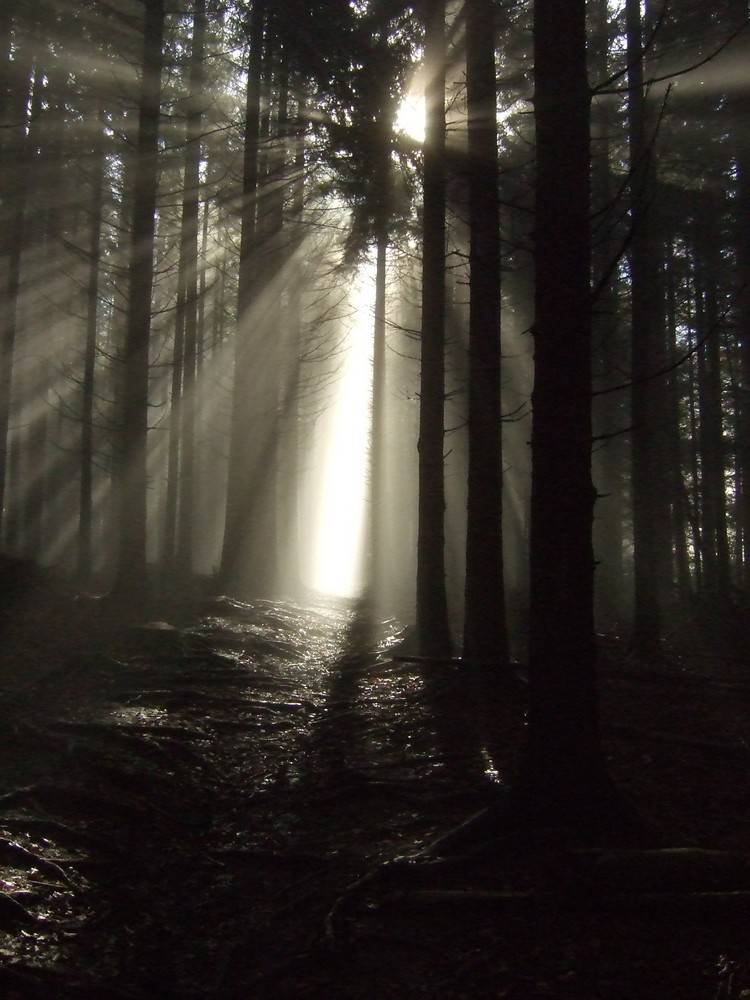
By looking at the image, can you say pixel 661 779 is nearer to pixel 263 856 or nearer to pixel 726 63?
pixel 263 856

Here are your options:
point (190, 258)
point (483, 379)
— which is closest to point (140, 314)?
point (190, 258)

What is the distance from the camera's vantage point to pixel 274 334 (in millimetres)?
18344

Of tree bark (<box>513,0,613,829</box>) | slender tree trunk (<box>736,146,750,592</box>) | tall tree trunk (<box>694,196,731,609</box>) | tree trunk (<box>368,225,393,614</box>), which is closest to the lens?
tree bark (<box>513,0,613,829</box>)

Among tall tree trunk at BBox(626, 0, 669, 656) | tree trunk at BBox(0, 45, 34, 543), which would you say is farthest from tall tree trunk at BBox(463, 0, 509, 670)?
tree trunk at BBox(0, 45, 34, 543)

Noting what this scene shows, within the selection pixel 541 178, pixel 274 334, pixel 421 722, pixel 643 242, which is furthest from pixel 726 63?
pixel 421 722

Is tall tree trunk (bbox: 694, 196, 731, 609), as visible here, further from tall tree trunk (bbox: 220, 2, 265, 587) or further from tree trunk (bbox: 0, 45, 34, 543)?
tree trunk (bbox: 0, 45, 34, 543)

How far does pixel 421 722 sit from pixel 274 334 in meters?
11.9

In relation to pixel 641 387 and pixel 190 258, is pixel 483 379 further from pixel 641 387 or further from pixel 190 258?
pixel 190 258

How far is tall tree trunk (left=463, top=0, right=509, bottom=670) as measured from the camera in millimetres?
9891

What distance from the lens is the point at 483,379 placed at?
33.3ft

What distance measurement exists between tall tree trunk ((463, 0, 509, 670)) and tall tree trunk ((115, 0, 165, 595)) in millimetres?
5887

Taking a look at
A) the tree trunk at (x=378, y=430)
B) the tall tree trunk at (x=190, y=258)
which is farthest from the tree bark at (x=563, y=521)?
the tree trunk at (x=378, y=430)

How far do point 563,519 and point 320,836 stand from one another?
287 centimetres

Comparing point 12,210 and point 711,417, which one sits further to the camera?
point 711,417
